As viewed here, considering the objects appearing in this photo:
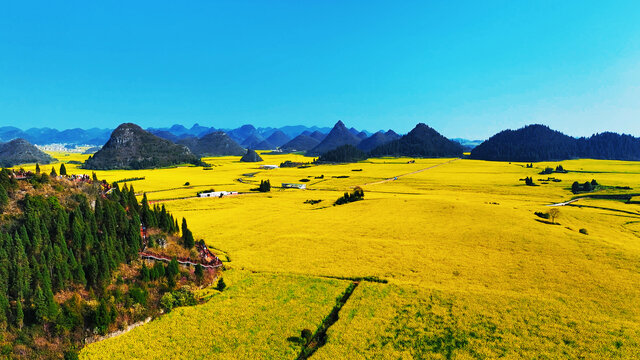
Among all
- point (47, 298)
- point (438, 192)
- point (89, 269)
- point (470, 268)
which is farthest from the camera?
point (438, 192)

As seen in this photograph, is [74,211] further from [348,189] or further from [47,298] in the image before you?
[348,189]

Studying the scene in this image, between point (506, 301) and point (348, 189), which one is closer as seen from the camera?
point (506, 301)

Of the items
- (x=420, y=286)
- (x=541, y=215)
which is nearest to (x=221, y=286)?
(x=420, y=286)

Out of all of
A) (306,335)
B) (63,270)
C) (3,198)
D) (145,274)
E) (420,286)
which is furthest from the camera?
(420,286)

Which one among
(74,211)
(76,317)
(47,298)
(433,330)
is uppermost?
(74,211)

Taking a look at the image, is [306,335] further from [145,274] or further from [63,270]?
[63,270]

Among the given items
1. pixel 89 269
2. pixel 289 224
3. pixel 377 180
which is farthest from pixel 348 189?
pixel 89 269
